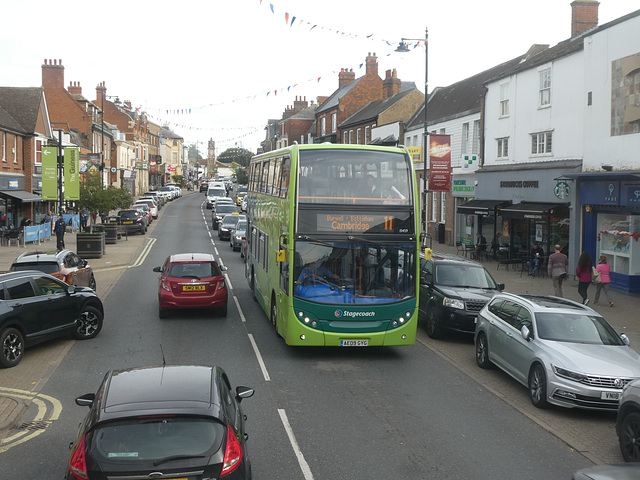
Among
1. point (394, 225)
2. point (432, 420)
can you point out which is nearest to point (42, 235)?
point (394, 225)

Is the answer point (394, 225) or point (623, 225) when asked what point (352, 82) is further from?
point (394, 225)

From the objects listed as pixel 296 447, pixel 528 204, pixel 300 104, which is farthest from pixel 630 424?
pixel 300 104

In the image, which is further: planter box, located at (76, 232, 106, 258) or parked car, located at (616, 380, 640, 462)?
planter box, located at (76, 232, 106, 258)

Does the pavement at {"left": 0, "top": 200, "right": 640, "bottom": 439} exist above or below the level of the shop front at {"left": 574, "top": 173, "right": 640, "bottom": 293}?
below

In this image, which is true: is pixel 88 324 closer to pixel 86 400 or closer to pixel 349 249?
pixel 349 249

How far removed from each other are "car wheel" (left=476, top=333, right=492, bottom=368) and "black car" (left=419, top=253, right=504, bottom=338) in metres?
1.98

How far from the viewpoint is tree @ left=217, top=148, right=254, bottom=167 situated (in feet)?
506

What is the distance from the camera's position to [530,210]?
27.2 m

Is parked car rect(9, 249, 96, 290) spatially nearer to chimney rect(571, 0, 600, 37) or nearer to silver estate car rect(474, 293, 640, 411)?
silver estate car rect(474, 293, 640, 411)

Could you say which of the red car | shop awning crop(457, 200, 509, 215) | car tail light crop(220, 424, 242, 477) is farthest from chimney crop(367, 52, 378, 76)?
car tail light crop(220, 424, 242, 477)

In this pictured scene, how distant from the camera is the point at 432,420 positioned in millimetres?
9461

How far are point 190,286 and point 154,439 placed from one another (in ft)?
37.3

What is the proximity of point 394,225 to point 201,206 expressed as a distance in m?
62.6

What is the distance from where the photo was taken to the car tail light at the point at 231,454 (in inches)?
210
